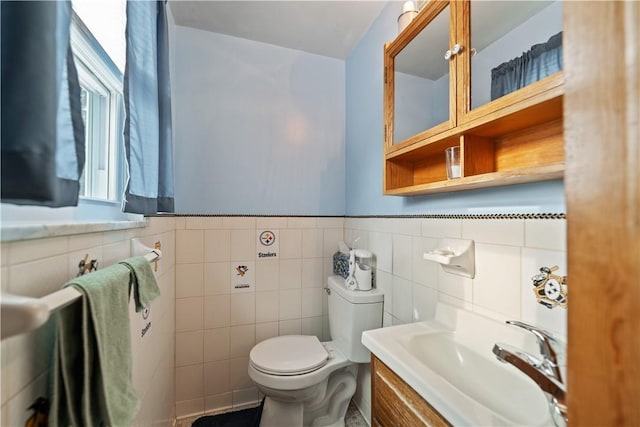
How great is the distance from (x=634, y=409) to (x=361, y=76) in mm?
1886

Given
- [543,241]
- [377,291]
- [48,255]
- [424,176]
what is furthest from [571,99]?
[377,291]

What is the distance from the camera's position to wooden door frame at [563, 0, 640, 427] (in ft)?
0.86

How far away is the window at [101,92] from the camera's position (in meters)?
0.77

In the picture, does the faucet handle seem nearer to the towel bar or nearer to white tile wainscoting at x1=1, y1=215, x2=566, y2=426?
white tile wainscoting at x1=1, y1=215, x2=566, y2=426

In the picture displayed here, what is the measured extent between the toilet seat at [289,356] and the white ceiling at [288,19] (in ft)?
6.28

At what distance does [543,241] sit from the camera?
2.50ft

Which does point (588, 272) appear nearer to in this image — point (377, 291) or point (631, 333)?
point (631, 333)

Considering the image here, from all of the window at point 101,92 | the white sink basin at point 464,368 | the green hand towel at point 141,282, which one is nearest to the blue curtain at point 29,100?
the green hand towel at point 141,282

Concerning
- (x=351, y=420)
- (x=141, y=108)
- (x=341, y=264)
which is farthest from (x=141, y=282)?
(x=351, y=420)

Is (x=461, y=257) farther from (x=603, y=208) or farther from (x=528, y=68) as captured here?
(x=603, y=208)

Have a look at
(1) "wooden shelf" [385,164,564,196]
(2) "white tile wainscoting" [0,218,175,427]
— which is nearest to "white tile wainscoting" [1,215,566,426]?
(2) "white tile wainscoting" [0,218,175,427]

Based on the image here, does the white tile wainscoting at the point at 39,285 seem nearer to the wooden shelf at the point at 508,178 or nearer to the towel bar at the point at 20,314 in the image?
the towel bar at the point at 20,314

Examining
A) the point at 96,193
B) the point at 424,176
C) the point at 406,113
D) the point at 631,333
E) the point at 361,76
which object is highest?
the point at 361,76

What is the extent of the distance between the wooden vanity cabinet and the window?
1.08 m
